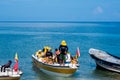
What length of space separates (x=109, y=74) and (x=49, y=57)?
5.01 meters

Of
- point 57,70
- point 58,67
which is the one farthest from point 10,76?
point 57,70

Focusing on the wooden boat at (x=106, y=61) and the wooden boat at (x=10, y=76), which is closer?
the wooden boat at (x=10, y=76)

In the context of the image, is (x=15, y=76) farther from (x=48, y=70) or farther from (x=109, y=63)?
(x=109, y=63)

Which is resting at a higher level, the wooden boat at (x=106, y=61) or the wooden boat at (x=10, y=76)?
the wooden boat at (x=106, y=61)

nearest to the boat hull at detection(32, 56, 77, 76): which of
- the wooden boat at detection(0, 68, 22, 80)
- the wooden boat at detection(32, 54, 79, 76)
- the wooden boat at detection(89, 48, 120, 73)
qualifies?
the wooden boat at detection(32, 54, 79, 76)

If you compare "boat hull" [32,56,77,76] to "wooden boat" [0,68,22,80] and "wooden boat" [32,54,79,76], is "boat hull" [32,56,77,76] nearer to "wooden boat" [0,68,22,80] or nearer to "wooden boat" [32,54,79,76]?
"wooden boat" [32,54,79,76]

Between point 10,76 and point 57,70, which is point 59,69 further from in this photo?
point 10,76

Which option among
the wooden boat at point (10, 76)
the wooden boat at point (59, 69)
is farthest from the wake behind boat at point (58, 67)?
the wooden boat at point (10, 76)

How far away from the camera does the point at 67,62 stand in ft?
84.3

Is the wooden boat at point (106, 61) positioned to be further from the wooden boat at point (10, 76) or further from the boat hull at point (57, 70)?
the wooden boat at point (10, 76)

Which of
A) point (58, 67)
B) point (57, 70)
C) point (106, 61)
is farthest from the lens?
point (106, 61)

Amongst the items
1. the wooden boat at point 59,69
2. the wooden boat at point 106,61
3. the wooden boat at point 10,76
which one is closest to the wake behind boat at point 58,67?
the wooden boat at point 59,69

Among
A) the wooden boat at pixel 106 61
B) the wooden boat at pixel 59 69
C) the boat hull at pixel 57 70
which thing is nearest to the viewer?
the wooden boat at pixel 59 69

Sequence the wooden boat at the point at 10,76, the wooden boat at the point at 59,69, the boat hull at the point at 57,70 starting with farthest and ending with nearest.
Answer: the boat hull at the point at 57,70
the wooden boat at the point at 59,69
the wooden boat at the point at 10,76
